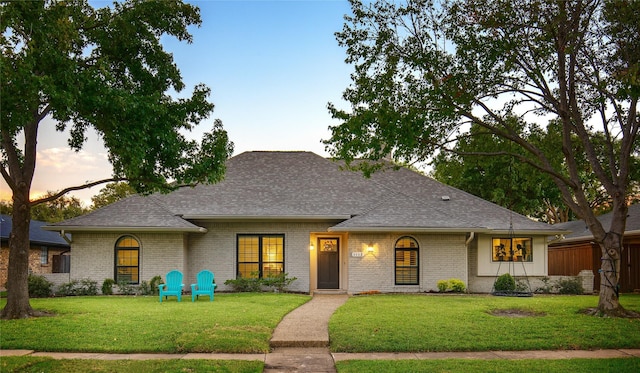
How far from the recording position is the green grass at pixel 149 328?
9641mm

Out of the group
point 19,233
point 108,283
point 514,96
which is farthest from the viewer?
point 108,283

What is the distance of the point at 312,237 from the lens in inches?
862

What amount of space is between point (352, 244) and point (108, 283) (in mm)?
8588

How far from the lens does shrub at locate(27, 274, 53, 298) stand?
19.4 meters

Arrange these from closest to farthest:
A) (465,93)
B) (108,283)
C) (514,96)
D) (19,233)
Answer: (19,233), (465,93), (514,96), (108,283)

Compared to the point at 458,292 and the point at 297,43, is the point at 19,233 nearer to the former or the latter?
the point at 297,43

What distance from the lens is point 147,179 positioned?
1365cm

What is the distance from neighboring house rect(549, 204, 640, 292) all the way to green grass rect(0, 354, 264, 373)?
1766 cm

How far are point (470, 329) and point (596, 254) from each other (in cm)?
1548

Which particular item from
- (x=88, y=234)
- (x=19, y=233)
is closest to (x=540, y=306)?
(x=19, y=233)

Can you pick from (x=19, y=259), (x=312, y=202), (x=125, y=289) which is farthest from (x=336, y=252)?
(x=19, y=259)

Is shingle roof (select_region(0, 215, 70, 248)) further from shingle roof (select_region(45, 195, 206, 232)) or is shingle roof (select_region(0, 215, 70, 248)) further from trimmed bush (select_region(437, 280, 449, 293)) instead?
trimmed bush (select_region(437, 280, 449, 293))

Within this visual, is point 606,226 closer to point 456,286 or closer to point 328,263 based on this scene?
point 456,286

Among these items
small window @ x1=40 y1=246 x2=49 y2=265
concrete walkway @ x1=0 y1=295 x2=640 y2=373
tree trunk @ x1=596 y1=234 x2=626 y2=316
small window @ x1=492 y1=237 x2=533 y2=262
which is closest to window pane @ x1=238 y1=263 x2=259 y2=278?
small window @ x1=492 y1=237 x2=533 y2=262
